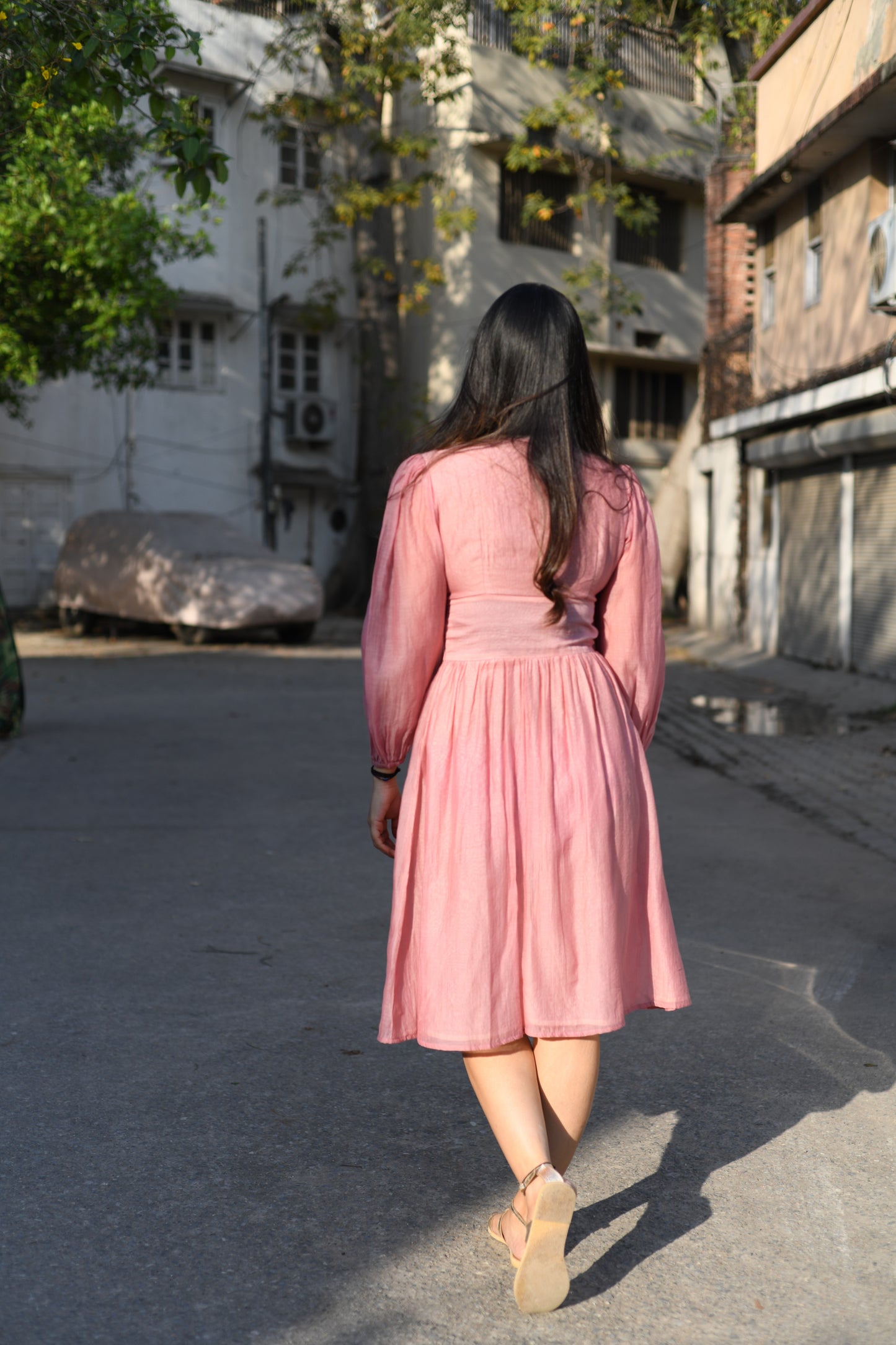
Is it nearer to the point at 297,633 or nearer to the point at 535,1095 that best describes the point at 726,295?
the point at 297,633

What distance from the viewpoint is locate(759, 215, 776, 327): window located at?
18703 mm

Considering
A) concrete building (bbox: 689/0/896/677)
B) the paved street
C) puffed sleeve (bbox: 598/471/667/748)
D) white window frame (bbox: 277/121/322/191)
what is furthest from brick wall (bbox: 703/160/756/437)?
puffed sleeve (bbox: 598/471/667/748)

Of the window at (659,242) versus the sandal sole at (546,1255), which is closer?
the sandal sole at (546,1255)

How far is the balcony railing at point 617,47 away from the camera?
18.4 m

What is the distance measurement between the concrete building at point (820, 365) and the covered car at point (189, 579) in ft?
20.4

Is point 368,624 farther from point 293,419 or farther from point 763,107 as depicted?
point 293,419

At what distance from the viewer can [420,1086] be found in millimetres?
3807

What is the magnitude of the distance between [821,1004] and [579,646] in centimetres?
227

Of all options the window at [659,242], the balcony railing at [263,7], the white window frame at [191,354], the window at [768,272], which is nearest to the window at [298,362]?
the white window frame at [191,354]

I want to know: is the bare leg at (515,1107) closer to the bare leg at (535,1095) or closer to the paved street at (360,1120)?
the bare leg at (535,1095)

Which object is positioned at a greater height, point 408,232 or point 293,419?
point 408,232

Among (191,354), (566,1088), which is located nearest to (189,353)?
(191,354)

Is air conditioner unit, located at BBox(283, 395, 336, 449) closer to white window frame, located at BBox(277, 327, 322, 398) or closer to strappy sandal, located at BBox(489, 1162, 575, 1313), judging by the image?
white window frame, located at BBox(277, 327, 322, 398)

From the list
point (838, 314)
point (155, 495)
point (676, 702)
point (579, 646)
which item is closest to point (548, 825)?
point (579, 646)
